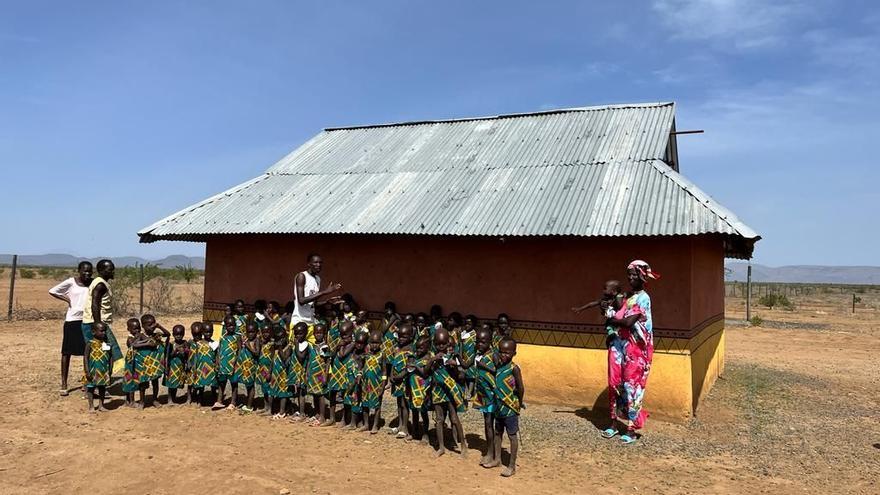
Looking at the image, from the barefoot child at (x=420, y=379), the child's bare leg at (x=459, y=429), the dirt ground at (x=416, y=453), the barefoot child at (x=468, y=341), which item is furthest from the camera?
the barefoot child at (x=468, y=341)

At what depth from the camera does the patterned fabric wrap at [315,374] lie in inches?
264

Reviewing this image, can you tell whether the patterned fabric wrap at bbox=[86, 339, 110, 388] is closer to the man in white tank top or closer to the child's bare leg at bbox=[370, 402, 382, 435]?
the man in white tank top

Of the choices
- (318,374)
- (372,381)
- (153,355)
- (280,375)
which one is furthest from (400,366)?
(153,355)

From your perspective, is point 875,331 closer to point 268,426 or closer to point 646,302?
point 646,302

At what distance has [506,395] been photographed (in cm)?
534

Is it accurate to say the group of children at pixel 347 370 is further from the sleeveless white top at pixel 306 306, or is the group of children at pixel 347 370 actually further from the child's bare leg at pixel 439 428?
the sleeveless white top at pixel 306 306

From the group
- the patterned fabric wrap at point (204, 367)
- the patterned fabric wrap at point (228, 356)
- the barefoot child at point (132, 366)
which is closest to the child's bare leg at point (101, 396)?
the barefoot child at point (132, 366)

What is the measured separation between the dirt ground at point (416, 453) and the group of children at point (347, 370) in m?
0.30

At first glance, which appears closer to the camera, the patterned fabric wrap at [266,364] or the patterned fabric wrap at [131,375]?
the patterned fabric wrap at [266,364]

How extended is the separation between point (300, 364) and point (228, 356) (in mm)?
1107

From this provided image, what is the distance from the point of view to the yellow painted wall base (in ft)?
23.4

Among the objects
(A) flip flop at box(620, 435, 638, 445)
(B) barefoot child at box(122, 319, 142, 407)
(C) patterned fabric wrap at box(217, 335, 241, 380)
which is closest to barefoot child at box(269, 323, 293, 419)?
(C) patterned fabric wrap at box(217, 335, 241, 380)

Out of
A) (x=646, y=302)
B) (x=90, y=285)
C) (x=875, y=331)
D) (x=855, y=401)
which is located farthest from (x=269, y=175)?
(x=875, y=331)

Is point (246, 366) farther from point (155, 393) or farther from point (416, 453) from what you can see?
point (416, 453)
